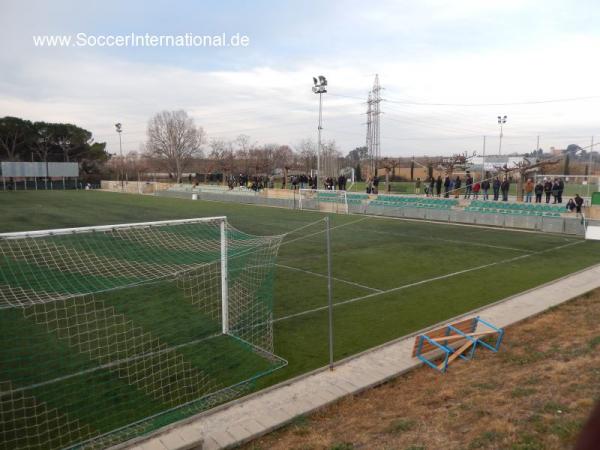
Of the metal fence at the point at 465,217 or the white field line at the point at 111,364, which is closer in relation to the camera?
the white field line at the point at 111,364

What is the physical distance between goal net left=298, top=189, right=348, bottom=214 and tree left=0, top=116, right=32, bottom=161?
55779mm

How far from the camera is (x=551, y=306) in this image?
10977 mm

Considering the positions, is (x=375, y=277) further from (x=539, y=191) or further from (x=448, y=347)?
(x=539, y=191)

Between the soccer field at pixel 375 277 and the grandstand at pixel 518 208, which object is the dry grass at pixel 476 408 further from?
the grandstand at pixel 518 208

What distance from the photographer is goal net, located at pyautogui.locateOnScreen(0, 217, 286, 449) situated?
6.54 m

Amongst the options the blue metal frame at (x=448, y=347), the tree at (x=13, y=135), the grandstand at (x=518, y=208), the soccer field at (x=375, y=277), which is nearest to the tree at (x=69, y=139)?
the tree at (x=13, y=135)

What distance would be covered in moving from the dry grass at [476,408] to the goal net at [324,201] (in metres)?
25.7

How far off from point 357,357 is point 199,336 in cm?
321

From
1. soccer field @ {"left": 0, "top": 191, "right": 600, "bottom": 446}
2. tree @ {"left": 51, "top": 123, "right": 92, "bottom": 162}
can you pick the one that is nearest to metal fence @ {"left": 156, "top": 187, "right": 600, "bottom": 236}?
soccer field @ {"left": 0, "top": 191, "right": 600, "bottom": 446}

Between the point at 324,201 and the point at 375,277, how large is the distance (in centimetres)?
2114

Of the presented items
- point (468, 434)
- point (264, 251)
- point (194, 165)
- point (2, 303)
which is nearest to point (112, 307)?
point (2, 303)

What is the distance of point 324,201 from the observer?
116 ft

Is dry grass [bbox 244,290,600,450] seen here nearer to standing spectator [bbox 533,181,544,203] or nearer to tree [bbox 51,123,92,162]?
standing spectator [bbox 533,181,544,203]

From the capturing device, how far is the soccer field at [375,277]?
925cm
